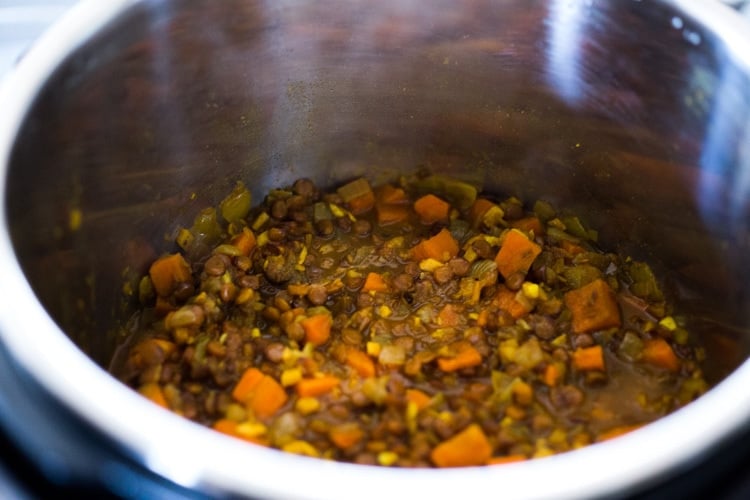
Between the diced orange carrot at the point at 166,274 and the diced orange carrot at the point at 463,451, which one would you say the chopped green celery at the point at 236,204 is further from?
the diced orange carrot at the point at 463,451

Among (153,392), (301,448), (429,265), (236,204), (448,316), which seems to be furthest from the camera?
(236,204)

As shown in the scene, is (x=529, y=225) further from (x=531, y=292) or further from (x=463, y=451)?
(x=463, y=451)

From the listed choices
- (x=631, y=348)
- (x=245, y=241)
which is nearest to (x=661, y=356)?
(x=631, y=348)

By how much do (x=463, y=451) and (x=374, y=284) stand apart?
0.48m

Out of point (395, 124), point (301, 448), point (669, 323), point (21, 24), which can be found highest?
point (21, 24)

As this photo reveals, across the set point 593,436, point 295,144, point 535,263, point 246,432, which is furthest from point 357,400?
point 295,144

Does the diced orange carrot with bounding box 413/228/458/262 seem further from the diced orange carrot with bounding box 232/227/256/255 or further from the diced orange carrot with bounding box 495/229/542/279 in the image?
the diced orange carrot with bounding box 232/227/256/255

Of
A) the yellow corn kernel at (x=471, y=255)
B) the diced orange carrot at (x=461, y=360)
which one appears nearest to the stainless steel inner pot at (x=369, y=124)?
the yellow corn kernel at (x=471, y=255)

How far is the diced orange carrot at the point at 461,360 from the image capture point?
1557 millimetres

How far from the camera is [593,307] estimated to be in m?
1.70

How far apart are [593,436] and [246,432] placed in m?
0.59

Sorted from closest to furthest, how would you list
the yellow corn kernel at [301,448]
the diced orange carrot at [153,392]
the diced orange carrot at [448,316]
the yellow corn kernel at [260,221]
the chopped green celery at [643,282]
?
1. the yellow corn kernel at [301,448]
2. the diced orange carrot at [153,392]
3. the diced orange carrot at [448,316]
4. the chopped green celery at [643,282]
5. the yellow corn kernel at [260,221]

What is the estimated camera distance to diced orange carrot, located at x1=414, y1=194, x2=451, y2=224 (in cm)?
193

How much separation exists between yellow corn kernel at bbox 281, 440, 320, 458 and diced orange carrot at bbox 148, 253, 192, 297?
20.0 inches
